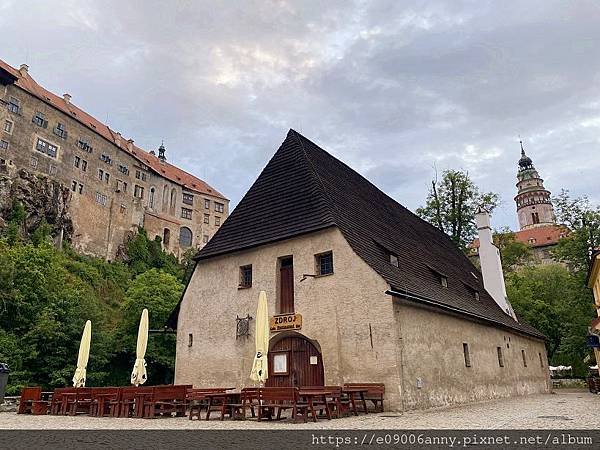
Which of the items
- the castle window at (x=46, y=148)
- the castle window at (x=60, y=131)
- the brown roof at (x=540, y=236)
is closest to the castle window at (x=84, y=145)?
the castle window at (x=60, y=131)

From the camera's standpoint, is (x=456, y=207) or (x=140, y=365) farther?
(x=456, y=207)

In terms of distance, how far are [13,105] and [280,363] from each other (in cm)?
5062

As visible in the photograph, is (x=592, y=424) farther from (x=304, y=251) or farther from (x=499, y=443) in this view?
(x=304, y=251)

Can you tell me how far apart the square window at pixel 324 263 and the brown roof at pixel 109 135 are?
4962 centimetres

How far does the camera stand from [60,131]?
5694 cm

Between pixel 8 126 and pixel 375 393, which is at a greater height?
pixel 8 126

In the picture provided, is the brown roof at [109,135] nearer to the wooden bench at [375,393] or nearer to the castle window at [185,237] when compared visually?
the castle window at [185,237]

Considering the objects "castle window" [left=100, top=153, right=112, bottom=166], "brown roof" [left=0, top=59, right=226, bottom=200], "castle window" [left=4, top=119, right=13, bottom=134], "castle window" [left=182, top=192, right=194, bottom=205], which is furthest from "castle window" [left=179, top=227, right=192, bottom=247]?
"castle window" [left=4, top=119, right=13, bottom=134]

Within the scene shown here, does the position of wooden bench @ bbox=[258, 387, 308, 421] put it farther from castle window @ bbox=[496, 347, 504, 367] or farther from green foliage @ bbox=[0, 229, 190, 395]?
green foliage @ bbox=[0, 229, 190, 395]

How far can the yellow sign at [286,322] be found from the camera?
48.2ft

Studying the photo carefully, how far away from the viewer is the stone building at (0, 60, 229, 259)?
2041 inches

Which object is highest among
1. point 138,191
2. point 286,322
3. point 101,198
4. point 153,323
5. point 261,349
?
point 138,191

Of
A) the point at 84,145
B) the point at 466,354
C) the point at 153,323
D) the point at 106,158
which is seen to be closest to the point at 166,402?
the point at 466,354

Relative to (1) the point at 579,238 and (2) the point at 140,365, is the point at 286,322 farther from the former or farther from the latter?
(1) the point at 579,238
